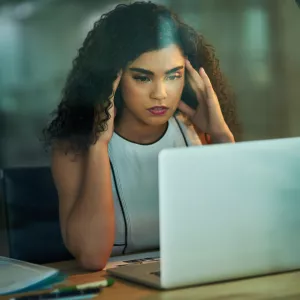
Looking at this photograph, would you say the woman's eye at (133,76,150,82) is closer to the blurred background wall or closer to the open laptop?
the blurred background wall

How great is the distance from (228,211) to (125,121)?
45 centimetres

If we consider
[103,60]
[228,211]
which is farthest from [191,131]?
[228,211]

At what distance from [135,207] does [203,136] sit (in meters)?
0.25

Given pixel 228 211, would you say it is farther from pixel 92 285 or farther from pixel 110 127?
pixel 110 127

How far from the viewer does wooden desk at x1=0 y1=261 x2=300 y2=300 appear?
1.44m

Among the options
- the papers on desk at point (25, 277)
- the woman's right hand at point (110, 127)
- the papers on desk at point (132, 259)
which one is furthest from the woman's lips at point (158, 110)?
the papers on desk at point (25, 277)

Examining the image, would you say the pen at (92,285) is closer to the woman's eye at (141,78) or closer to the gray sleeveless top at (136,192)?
the gray sleeveless top at (136,192)

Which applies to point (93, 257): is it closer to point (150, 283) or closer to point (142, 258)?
point (142, 258)

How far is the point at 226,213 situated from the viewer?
149 centimetres

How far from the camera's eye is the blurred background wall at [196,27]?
1767 mm

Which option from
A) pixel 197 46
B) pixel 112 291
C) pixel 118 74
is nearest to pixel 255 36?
pixel 197 46

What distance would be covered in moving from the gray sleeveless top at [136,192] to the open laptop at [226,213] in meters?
0.28

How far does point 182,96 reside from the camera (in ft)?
6.33

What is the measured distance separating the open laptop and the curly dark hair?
1.25ft
